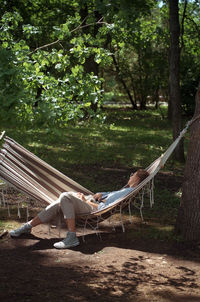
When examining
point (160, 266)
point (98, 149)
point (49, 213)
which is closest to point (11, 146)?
point (49, 213)

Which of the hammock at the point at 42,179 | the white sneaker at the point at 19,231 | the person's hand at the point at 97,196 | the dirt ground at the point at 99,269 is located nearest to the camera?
the dirt ground at the point at 99,269

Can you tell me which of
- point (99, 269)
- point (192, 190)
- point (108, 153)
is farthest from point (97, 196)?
point (108, 153)

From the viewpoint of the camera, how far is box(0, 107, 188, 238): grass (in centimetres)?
640

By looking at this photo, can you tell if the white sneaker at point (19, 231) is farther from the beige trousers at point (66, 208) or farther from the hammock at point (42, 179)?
→ the hammock at point (42, 179)

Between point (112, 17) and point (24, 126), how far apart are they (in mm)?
1494

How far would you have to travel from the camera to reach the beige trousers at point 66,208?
177 inches

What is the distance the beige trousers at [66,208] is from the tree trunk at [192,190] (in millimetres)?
989

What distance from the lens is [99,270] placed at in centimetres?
390

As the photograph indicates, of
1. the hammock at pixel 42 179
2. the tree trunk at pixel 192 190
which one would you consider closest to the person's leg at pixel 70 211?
the hammock at pixel 42 179

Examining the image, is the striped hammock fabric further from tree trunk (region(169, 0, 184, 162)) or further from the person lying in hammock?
tree trunk (region(169, 0, 184, 162))

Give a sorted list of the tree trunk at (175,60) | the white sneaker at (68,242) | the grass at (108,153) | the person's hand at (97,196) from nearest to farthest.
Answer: the white sneaker at (68,242) → the person's hand at (97,196) → the grass at (108,153) → the tree trunk at (175,60)

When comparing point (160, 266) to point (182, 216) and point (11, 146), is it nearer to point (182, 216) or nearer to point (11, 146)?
point (182, 216)

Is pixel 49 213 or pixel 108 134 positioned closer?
pixel 49 213

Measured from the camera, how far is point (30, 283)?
139 inches
